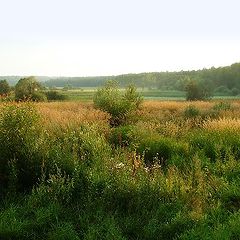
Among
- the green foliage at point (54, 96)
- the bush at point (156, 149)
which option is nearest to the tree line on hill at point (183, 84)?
the green foliage at point (54, 96)

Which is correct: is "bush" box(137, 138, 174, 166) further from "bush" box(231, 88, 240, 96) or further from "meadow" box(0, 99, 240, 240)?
"bush" box(231, 88, 240, 96)

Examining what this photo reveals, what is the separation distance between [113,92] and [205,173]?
14.6 metres

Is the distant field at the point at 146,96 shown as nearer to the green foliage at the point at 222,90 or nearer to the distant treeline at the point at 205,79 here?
the distant treeline at the point at 205,79

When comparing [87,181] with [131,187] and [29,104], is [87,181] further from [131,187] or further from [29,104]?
[29,104]

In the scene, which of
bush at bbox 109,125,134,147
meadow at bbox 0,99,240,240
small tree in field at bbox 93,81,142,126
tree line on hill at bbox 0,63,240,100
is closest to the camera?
meadow at bbox 0,99,240,240

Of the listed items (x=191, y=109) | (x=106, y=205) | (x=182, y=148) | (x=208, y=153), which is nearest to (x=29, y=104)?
(x=106, y=205)

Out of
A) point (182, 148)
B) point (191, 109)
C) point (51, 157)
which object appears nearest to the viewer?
point (51, 157)

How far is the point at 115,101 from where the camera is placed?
22062mm

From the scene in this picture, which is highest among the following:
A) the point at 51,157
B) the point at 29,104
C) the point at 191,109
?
the point at 29,104

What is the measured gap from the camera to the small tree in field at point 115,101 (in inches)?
837

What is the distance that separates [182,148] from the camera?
37.4 feet

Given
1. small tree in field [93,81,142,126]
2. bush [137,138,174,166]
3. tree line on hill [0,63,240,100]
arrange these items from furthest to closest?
tree line on hill [0,63,240,100] → small tree in field [93,81,142,126] → bush [137,138,174,166]

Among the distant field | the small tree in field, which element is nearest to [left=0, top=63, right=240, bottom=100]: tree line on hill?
the small tree in field

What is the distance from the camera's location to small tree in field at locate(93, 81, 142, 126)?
837 inches
